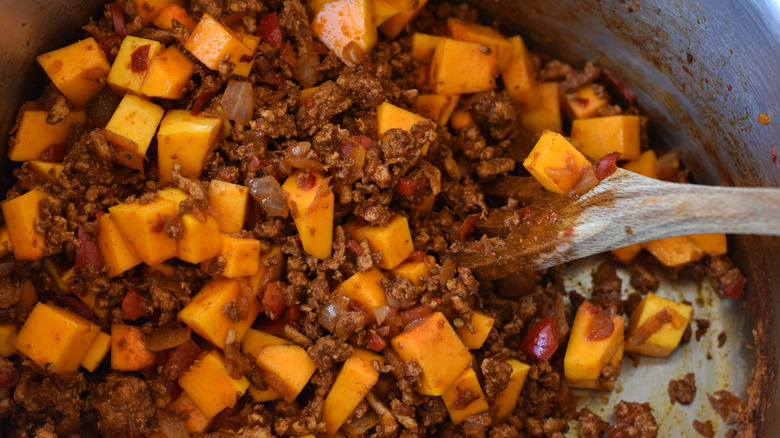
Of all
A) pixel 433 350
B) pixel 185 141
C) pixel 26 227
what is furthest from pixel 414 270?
pixel 26 227

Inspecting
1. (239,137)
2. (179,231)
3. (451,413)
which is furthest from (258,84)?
(451,413)

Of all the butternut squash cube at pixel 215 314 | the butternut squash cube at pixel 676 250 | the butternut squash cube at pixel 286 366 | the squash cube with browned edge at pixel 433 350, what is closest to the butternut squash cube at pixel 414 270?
the squash cube with browned edge at pixel 433 350

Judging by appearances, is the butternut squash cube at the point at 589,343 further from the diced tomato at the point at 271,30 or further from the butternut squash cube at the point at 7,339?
the butternut squash cube at the point at 7,339

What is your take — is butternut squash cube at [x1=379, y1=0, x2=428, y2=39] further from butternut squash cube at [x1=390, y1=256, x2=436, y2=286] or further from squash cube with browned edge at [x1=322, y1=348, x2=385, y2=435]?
squash cube with browned edge at [x1=322, y1=348, x2=385, y2=435]

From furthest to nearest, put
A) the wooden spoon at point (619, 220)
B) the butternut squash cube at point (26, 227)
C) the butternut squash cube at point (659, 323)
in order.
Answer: the butternut squash cube at point (659, 323) < the butternut squash cube at point (26, 227) < the wooden spoon at point (619, 220)

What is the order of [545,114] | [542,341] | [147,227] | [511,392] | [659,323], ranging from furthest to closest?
[545,114] → [659,323] → [542,341] → [511,392] → [147,227]

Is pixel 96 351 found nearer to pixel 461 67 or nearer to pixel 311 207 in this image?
pixel 311 207

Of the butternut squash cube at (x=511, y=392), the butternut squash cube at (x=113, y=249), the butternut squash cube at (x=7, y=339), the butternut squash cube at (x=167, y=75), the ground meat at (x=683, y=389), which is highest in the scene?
the butternut squash cube at (x=167, y=75)

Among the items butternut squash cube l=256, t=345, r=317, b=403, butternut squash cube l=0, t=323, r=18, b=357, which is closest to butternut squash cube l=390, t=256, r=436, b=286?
butternut squash cube l=256, t=345, r=317, b=403
